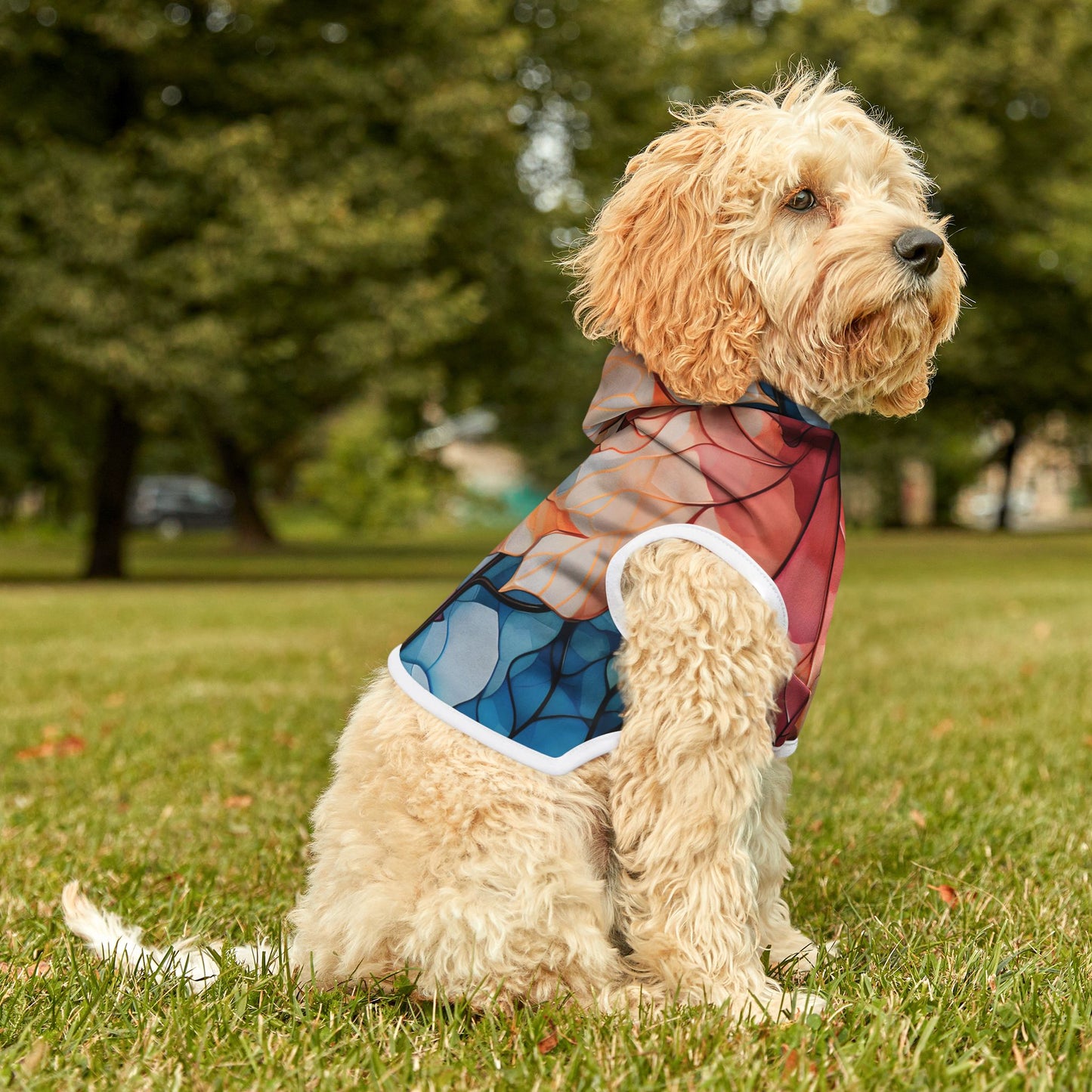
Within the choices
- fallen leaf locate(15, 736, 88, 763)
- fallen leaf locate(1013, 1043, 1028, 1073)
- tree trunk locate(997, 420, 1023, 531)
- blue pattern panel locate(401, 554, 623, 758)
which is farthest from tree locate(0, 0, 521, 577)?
tree trunk locate(997, 420, 1023, 531)

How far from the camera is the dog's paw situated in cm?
264

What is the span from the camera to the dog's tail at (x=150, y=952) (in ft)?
9.73

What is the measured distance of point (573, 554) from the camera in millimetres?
2725

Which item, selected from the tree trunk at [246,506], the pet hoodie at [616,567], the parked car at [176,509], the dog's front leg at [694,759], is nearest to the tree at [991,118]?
the tree trunk at [246,506]

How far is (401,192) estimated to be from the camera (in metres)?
16.5

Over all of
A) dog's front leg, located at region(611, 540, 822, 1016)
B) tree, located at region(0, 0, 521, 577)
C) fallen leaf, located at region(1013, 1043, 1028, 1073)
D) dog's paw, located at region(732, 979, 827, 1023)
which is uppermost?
tree, located at region(0, 0, 521, 577)

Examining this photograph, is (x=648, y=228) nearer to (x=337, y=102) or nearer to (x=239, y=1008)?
(x=239, y=1008)

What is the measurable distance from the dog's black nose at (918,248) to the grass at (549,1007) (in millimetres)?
1729

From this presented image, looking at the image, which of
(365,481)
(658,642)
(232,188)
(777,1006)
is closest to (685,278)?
(658,642)

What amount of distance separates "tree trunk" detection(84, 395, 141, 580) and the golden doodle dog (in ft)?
59.4

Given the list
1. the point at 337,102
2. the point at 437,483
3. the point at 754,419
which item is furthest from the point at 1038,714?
the point at 437,483

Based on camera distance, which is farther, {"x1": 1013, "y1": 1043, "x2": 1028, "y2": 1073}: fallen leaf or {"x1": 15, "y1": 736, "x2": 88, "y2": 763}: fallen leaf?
{"x1": 15, "y1": 736, "x2": 88, "y2": 763}: fallen leaf

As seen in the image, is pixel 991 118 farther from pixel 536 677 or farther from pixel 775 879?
pixel 536 677

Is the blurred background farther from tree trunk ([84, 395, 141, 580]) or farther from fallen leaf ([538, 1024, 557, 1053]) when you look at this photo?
fallen leaf ([538, 1024, 557, 1053])
